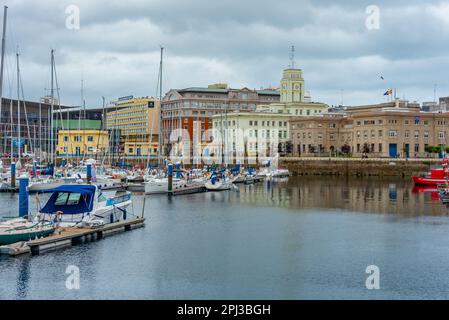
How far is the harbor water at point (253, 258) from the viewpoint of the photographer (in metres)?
27.4

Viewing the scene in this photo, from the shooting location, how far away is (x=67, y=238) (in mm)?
34500

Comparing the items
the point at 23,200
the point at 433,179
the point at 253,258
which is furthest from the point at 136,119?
the point at 253,258

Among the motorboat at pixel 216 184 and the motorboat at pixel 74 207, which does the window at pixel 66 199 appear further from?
the motorboat at pixel 216 184

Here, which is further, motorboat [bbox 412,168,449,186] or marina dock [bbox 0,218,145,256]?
motorboat [bbox 412,168,449,186]

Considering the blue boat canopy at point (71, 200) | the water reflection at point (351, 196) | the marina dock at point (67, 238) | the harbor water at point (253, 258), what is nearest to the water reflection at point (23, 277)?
the harbor water at point (253, 258)

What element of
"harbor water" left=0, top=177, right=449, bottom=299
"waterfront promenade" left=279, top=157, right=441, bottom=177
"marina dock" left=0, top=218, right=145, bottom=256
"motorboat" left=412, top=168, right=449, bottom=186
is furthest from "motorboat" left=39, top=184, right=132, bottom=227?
"waterfront promenade" left=279, top=157, right=441, bottom=177

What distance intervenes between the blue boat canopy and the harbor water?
8.43 ft

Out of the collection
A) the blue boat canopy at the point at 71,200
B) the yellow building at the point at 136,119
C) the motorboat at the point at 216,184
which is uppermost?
the yellow building at the point at 136,119

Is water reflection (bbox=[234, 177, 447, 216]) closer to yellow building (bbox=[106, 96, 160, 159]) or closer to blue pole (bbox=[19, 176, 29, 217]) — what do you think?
blue pole (bbox=[19, 176, 29, 217])

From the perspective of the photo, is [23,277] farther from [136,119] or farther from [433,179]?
[136,119]

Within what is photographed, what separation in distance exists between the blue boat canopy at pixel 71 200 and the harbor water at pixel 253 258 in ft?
8.43

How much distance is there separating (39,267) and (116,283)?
3979 millimetres

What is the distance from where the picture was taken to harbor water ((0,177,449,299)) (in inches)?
1079

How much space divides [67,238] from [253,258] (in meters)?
9.06
